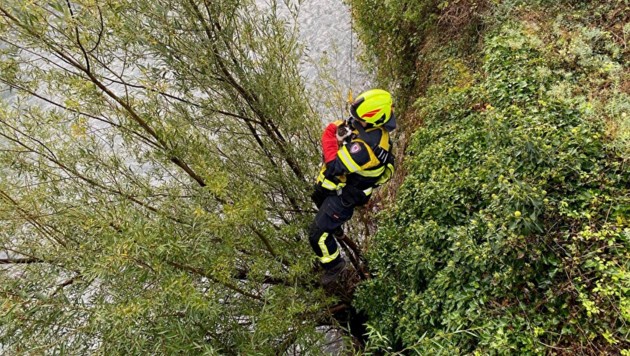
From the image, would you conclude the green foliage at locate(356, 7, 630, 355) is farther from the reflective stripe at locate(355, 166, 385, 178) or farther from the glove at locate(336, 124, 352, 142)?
A: the glove at locate(336, 124, 352, 142)

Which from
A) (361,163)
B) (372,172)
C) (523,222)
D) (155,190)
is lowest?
(523,222)

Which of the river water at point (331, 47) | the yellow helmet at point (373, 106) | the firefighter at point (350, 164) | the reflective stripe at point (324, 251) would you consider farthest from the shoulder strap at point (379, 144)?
the river water at point (331, 47)

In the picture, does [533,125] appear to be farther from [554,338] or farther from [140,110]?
[140,110]

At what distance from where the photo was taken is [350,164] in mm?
3297

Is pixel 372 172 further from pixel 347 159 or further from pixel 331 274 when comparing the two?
pixel 331 274

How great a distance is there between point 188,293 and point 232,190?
1170 mm

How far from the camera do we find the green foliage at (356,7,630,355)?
2.62m

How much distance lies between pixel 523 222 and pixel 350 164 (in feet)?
4.69

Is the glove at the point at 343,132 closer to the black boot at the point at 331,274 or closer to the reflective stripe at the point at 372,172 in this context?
the reflective stripe at the point at 372,172

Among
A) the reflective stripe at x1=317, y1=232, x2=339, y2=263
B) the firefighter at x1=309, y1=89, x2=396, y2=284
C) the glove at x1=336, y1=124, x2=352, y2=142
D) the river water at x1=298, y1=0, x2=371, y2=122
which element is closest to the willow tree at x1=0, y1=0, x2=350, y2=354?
the reflective stripe at x1=317, y1=232, x2=339, y2=263

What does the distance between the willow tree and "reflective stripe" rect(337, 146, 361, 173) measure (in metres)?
0.74

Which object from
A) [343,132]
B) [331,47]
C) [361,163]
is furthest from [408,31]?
[361,163]

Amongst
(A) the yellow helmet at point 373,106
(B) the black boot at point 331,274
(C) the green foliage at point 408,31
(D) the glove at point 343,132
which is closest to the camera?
(A) the yellow helmet at point 373,106

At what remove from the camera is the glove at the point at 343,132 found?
3.44 m
